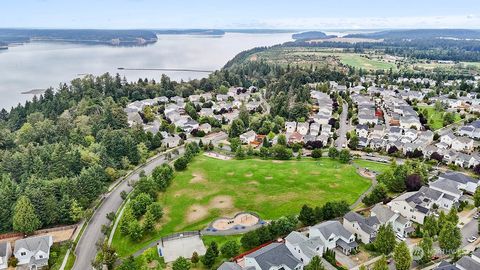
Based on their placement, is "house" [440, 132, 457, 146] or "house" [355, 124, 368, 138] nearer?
"house" [440, 132, 457, 146]

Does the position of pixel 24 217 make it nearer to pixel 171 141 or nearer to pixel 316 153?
pixel 171 141

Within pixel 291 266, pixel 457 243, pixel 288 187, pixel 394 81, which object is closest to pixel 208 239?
pixel 291 266

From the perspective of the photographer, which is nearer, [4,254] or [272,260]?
[272,260]

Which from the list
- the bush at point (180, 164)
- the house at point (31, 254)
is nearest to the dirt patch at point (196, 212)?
the bush at point (180, 164)

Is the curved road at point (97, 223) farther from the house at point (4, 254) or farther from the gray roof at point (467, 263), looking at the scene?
the gray roof at point (467, 263)

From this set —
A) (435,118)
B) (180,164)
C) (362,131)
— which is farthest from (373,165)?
(435,118)

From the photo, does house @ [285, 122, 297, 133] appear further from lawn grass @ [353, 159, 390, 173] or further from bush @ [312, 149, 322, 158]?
lawn grass @ [353, 159, 390, 173]

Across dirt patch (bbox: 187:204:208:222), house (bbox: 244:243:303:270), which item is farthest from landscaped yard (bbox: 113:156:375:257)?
house (bbox: 244:243:303:270)
